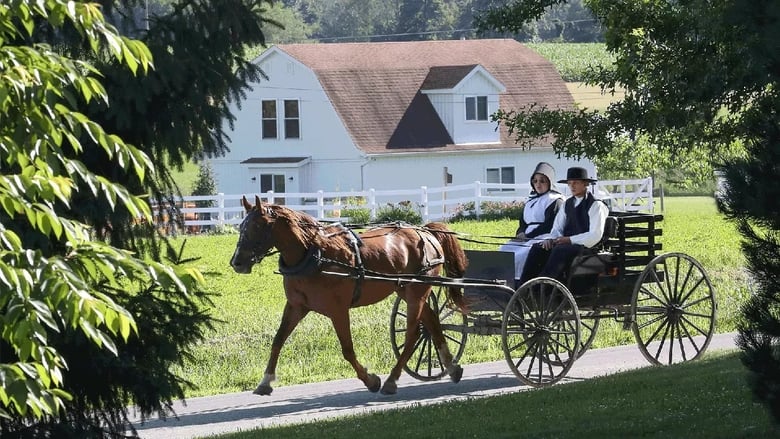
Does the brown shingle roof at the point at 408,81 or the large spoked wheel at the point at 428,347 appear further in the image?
the brown shingle roof at the point at 408,81

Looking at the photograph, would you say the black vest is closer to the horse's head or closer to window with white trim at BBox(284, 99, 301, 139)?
the horse's head

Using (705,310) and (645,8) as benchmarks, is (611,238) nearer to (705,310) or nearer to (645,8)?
(645,8)

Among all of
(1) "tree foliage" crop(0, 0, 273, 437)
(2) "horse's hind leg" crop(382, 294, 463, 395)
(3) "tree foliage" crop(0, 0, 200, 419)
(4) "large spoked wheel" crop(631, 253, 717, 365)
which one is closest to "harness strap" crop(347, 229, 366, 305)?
(2) "horse's hind leg" crop(382, 294, 463, 395)

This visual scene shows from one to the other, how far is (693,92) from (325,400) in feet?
15.2

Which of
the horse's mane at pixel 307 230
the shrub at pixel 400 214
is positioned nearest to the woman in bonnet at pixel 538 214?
the horse's mane at pixel 307 230

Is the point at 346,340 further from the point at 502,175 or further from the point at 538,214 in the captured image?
the point at 502,175

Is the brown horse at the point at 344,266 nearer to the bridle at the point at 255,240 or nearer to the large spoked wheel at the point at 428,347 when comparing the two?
the bridle at the point at 255,240

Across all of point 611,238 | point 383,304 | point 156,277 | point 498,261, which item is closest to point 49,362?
point 156,277

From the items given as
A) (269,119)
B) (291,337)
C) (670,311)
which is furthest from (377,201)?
(670,311)

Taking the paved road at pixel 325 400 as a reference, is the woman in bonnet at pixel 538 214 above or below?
above

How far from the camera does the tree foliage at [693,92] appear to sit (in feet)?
25.2

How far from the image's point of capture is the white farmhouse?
4544 centimetres

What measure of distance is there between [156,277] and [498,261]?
9312 mm

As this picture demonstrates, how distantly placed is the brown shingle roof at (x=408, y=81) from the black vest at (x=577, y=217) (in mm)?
31080
